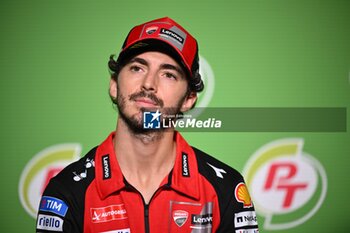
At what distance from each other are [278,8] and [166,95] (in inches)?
26.2

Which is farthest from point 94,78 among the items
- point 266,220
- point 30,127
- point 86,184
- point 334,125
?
point 334,125

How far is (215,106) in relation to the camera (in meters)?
1.43

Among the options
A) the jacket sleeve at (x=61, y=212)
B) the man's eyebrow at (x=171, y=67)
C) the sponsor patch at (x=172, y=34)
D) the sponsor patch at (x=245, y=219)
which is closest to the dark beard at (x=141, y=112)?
the man's eyebrow at (x=171, y=67)

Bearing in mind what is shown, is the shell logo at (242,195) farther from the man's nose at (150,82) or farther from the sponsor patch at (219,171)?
the man's nose at (150,82)

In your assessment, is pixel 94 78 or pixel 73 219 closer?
pixel 73 219

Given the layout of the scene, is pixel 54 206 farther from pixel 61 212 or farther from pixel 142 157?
pixel 142 157

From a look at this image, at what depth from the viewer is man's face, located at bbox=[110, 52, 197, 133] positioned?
113 centimetres

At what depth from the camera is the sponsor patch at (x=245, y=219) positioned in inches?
49.0

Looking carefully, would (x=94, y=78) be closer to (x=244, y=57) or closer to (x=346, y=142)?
(x=244, y=57)

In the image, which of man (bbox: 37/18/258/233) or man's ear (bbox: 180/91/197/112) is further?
man's ear (bbox: 180/91/197/112)

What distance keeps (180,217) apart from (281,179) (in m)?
0.52

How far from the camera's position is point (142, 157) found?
1.25m

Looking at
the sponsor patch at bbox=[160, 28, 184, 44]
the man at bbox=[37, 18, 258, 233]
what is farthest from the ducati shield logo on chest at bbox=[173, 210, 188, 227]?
the sponsor patch at bbox=[160, 28, 184, 44]

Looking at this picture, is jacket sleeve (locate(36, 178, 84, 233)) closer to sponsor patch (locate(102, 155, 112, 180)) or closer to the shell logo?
sponsor patch (locate(102, 155, 112, 180))
